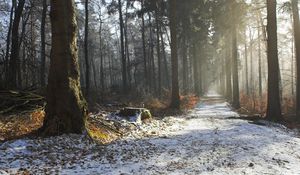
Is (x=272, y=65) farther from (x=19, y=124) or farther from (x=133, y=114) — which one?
(x=19, y=124)

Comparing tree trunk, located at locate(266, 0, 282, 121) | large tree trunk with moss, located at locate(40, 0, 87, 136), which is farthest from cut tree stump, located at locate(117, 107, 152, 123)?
tree trunk, located at locate(266, 0, 282, 121)

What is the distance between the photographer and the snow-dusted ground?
712cm

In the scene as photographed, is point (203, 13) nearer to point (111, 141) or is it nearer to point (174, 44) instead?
Answer: point (174, 44)

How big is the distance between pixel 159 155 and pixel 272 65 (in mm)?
9486

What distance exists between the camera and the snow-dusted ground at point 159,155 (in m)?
7.12

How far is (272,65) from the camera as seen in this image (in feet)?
52.6

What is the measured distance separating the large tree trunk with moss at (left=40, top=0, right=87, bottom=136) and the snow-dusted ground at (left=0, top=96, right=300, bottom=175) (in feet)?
1.81

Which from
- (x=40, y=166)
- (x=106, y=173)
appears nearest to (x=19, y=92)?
(x=40, y=166)

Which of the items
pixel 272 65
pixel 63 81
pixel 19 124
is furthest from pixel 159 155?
pixel 272 65

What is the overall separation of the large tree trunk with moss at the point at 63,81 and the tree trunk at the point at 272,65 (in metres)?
9.20

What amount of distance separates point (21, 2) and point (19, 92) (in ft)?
27.2

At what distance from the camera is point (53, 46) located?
9977 millimetres

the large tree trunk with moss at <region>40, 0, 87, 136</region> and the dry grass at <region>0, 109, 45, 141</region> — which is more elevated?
the large tree trunk with moss at <region>40, 0, 87, 136</region>

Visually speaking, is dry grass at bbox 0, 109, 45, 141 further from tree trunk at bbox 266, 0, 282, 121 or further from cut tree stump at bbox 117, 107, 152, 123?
tree trunk at bbox 266, 0, 282, 121
